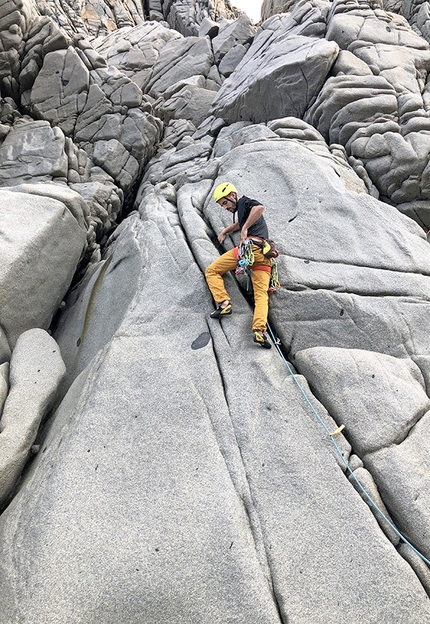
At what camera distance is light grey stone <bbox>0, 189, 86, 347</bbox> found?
8.81 meters

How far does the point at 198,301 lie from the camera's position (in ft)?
28.4

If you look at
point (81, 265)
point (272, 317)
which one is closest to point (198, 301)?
point (272, 317)

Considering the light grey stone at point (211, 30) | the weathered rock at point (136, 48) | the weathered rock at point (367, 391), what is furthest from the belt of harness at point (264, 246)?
the light grey stone at point (211, 30)

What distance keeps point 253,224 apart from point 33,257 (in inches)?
211

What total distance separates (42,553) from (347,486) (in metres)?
4.45

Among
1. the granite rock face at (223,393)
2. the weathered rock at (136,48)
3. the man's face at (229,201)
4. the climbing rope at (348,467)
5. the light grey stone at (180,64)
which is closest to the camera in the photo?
the granite rock face at (223,393)

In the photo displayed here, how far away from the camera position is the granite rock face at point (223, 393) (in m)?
5.08

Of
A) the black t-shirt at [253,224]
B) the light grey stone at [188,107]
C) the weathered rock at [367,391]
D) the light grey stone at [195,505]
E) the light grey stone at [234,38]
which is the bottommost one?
the light grey stone at [195,505]

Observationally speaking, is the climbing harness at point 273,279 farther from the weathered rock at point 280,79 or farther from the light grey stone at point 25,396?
the weathered rock at point 280,79

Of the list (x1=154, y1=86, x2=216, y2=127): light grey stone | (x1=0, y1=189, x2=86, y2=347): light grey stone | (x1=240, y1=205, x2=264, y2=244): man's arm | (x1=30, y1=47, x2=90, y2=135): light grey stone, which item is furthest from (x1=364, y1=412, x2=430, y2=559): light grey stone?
(x1=154, y1=86, x2=216, y2=127): light grey stone

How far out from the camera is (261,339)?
761cm

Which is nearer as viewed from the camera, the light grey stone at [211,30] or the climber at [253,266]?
the climber at [253,266]

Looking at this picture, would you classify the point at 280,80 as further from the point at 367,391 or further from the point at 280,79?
the point at 367,391

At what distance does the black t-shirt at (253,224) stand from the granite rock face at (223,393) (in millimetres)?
972
